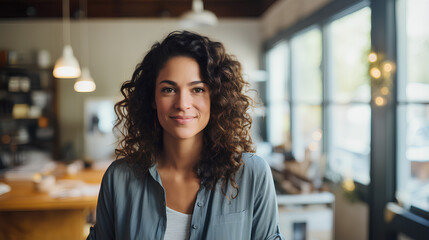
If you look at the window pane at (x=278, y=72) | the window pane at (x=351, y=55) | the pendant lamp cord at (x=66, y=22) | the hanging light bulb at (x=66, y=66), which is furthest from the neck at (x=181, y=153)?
the pendant lamp cord at (x=66, y=22)

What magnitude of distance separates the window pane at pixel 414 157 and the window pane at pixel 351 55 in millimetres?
450

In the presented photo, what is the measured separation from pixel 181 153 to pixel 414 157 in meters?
1.95

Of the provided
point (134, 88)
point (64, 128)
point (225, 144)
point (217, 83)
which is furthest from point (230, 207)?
point (64, 128)

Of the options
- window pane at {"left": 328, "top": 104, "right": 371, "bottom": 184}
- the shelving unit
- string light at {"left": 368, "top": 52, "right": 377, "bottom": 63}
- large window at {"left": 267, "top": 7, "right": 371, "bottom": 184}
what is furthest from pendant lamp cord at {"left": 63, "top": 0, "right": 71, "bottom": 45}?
string light at {"left": 368, "top": 52, "right": 377, "bottom": 63}

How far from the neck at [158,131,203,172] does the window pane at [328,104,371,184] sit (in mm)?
2065

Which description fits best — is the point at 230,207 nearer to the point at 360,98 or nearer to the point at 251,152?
the point at 251,152

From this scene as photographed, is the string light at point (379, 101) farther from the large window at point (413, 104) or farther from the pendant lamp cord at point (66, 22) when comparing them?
the pendant lamp cord at point (66, 22)

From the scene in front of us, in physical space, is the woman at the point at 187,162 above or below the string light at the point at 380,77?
below

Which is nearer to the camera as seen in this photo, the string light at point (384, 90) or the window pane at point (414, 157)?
the window pane at point (414, 157)

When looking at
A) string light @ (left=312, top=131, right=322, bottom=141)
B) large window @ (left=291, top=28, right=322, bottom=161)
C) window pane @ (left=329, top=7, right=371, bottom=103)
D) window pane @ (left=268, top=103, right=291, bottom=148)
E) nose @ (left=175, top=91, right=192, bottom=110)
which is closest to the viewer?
nose @ (left=175, top=91, right=192, bottom=110)

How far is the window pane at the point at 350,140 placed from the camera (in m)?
2.97

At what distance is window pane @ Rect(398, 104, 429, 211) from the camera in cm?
227

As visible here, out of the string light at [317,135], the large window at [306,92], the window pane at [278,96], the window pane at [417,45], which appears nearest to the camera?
the window pane at [417,45]

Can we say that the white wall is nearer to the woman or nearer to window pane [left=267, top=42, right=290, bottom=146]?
window pane [left=267, top=42, right=290, bottom=146]
